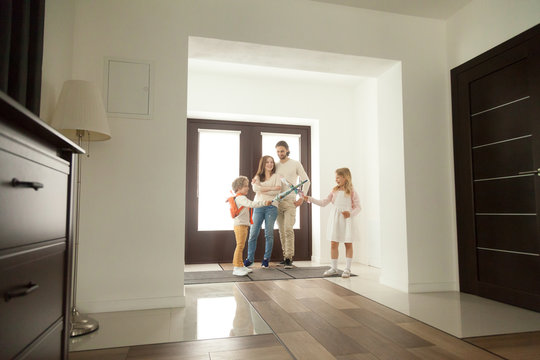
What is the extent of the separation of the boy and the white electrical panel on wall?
5.24ft

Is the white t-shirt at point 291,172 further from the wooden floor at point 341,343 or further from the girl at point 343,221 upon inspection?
the wooden floor at point 341,343

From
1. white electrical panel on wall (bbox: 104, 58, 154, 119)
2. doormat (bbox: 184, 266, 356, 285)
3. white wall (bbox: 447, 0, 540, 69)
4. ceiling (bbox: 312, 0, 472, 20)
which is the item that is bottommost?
doormat (bbox: 184, 266, 356, 285)

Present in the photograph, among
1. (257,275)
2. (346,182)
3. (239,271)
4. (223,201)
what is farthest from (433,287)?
(223,201)

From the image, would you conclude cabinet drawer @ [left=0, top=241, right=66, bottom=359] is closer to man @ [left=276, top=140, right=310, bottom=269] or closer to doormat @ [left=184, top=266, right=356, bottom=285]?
doormat @ [left=184, top=266, right=356, bottom=285]

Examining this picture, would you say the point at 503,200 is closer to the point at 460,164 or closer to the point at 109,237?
the point at 460,164

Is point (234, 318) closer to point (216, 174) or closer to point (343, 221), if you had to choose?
point (343, 221)

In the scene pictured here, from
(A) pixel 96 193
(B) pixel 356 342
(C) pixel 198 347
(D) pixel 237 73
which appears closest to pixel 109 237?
(A) pixel 96 193

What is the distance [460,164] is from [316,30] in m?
1.72

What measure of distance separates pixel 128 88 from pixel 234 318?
5.93ft

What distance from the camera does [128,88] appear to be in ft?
8.95

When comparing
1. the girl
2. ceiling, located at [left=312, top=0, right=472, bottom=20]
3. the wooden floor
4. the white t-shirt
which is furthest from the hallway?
ceiling, located at [left=312, top=0, right=472, bottom=20]

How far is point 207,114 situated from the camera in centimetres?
478

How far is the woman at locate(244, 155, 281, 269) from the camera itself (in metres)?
4.19

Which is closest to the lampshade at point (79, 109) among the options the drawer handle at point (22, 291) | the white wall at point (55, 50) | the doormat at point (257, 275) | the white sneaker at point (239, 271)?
the white wall at point (55, 50)
